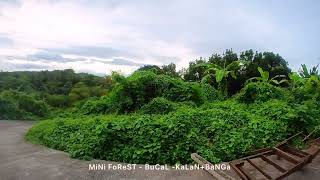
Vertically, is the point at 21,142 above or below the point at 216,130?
below

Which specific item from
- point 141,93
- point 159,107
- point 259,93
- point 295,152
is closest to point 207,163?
point 295,152

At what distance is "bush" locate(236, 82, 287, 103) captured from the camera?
10266mm

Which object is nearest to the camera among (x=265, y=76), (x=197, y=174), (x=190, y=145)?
(x=197, y=174)

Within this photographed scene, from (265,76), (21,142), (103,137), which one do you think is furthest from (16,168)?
(265,76)

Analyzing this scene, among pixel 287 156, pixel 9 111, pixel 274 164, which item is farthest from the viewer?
pixel 9 111

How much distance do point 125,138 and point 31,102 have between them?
8.50 metres

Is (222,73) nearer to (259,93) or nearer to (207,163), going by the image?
(259,93)

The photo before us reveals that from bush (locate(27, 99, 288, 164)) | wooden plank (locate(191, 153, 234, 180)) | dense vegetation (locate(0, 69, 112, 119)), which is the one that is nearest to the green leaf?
dense vegetation (locate(0, 69, 112, 119))

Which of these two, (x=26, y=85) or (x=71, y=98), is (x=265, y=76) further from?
(x=26, y=85)

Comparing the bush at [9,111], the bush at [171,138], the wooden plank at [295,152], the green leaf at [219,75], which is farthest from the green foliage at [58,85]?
the wooden plank at [295,152]

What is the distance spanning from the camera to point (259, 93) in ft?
33.9

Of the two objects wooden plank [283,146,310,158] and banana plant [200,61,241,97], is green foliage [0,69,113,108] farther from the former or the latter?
wooden plank [283,146,310,158]

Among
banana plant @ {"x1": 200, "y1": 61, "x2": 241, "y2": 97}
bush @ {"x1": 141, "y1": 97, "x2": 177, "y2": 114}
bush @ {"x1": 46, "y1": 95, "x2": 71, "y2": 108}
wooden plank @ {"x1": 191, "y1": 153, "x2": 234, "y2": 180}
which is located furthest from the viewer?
bush @ {"x1": 46, "y1": 95, "x2": 71, "y2": 108}

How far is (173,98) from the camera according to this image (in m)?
10.9
